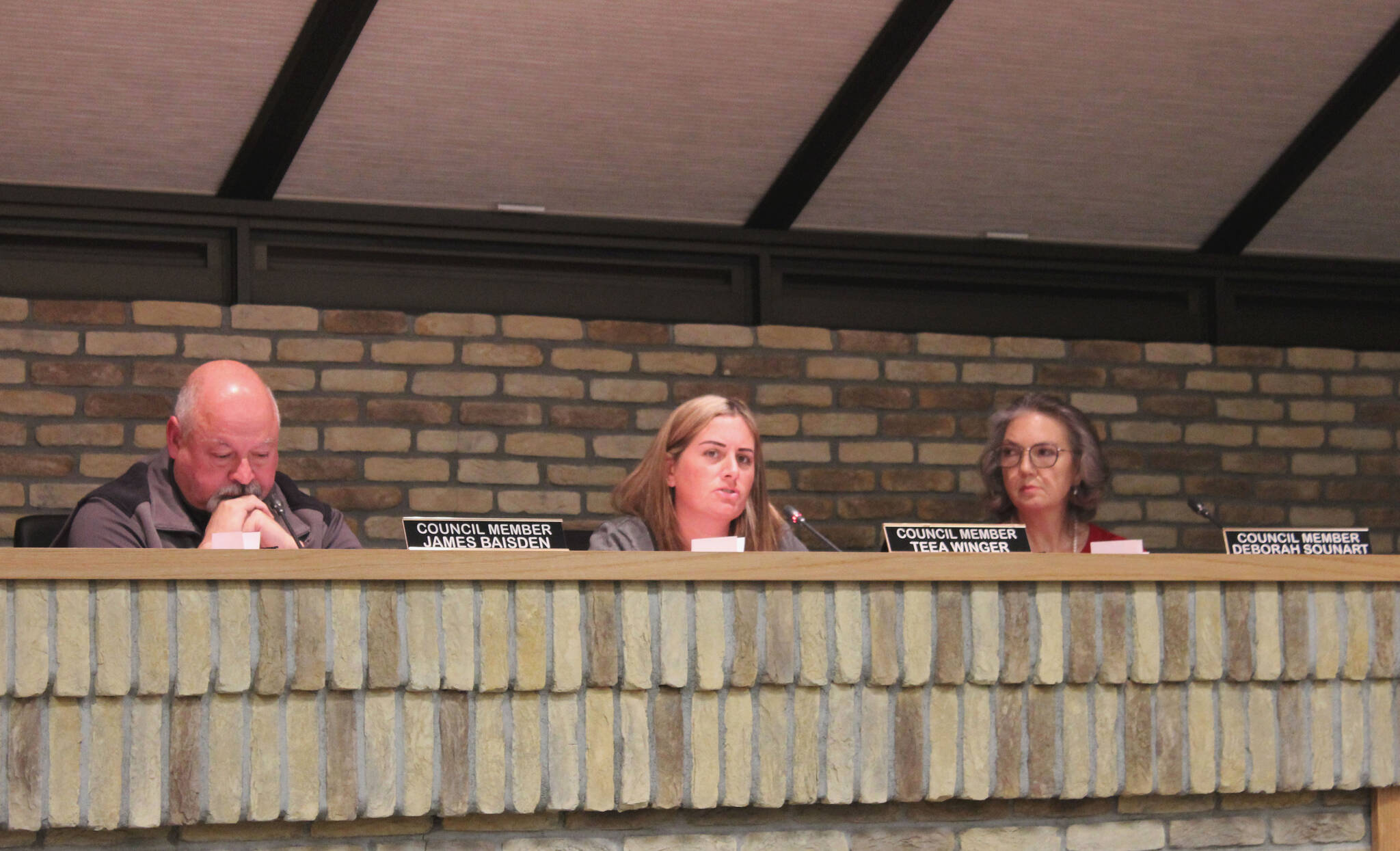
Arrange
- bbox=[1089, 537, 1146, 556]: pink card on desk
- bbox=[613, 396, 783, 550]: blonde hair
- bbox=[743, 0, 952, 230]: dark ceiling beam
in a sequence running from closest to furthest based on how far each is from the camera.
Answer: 1. bbox=[1089, 537, 1146, 556]: pink card on desk
2. bbox=[613, 396, 783, 550]: blonde hair
3. bbox=[743, 0, 952, 230]: dark ceiling beam

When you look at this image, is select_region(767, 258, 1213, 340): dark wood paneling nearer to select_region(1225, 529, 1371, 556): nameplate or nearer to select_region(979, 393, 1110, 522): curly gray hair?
select_region(979, 393, 1110, 522): curly gray hair

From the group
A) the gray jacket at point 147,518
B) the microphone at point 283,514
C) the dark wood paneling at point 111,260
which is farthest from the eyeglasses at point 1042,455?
the dark wood paneling at point 111,260

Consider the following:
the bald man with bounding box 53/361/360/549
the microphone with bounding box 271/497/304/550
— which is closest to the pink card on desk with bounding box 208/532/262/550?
the bald man with bounding box 53/361/360/549

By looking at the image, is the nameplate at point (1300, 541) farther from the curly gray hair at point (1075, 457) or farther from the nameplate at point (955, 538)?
the curly gray hair at point (1075, 457)

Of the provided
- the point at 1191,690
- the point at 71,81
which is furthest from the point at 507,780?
the point at 71,81

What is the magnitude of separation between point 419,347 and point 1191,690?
2383 millimetres

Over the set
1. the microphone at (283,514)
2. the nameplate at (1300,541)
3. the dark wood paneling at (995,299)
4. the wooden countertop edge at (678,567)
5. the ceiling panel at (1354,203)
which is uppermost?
the ceiling panel at (1354,203)

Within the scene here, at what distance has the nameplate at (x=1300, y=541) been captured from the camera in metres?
2.79

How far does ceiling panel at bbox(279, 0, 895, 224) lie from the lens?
3594 millimetres

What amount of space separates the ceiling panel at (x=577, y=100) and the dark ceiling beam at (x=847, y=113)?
4 cm

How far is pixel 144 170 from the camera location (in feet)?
12.7

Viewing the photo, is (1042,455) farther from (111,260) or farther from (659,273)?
(111,260)

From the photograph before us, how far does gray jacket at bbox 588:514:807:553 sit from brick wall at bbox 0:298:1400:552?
47.7 inches

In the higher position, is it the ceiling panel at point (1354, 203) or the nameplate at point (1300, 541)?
the ceiling panel at point (1354, 203)
